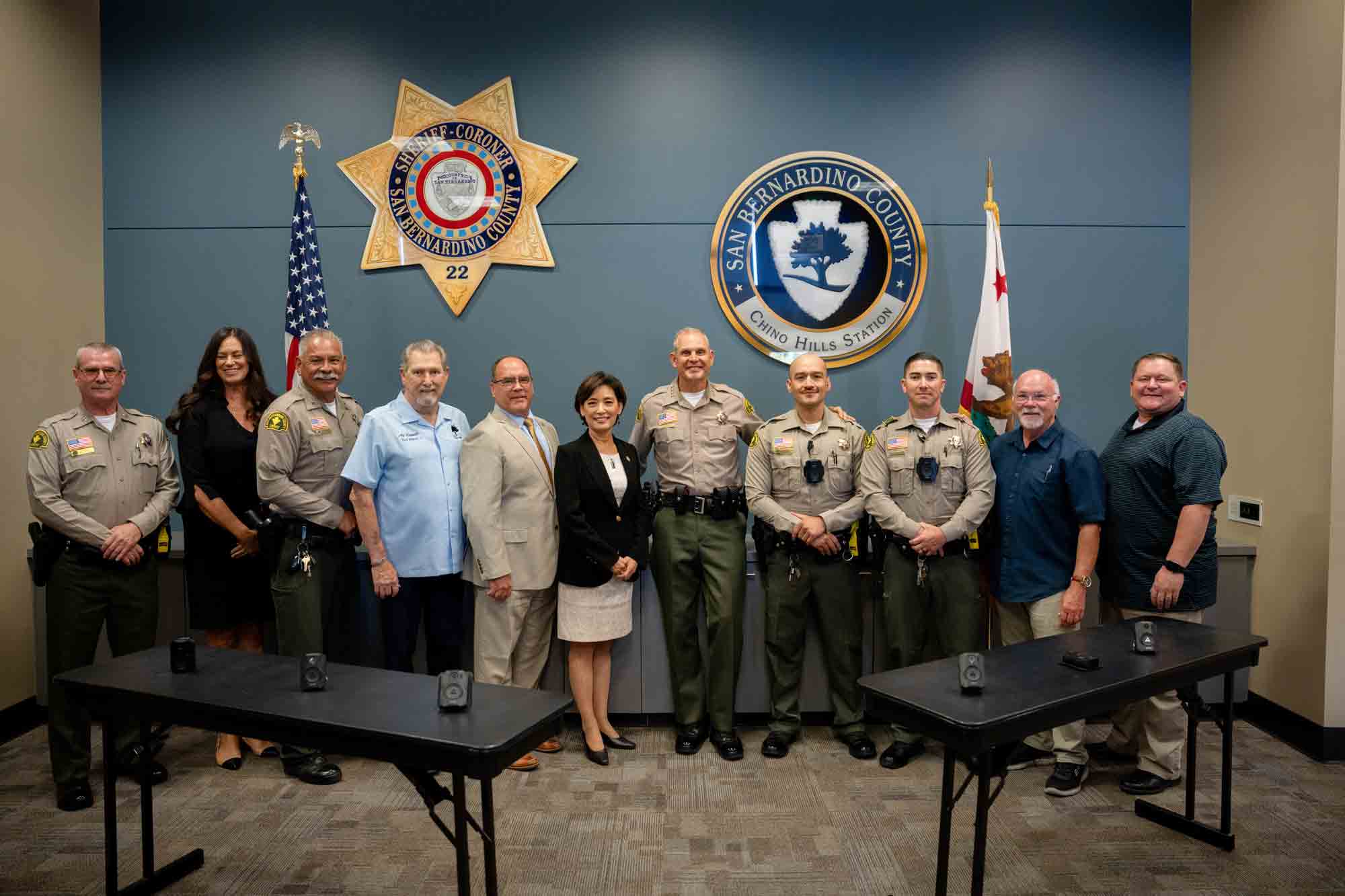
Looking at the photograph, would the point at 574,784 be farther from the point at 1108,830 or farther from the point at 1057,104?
the point at 1057,104

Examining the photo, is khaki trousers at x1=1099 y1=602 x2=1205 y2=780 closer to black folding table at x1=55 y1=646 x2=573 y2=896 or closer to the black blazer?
the black blazer

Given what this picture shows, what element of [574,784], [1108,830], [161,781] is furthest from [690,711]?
[161,781]

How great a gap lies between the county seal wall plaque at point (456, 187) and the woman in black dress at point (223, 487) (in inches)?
46.6

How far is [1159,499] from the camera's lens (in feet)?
10.1

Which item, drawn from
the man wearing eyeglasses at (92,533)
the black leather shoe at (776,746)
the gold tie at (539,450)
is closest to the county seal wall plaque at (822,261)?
the gold tie at (539,450)

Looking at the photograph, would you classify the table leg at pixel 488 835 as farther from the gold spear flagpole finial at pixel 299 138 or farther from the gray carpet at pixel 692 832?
the gold spear flagpole finial at pixel 299 138

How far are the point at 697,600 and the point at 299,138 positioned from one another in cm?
282

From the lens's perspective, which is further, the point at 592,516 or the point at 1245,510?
the point at 1245,510

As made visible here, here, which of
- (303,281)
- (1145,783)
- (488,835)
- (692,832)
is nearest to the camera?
(488,835)

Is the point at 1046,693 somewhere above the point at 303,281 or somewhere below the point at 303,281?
below

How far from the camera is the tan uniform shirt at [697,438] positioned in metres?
3.50

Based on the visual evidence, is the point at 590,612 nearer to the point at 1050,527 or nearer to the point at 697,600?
the point at 697,600

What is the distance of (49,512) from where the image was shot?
9.88 ft

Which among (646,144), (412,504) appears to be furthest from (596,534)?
(646,144)
